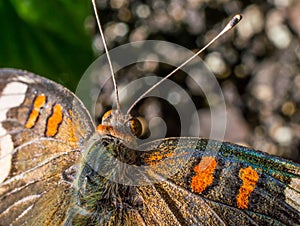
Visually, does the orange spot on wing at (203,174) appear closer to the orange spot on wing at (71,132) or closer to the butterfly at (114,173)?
the butterfly at (114,173)

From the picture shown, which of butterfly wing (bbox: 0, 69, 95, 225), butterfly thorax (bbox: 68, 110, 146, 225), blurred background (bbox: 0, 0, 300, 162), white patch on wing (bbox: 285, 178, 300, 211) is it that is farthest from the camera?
blurred background (bbox: 0, 0, 300, 162)

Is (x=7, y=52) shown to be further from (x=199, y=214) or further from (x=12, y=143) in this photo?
(x=199, y=214)

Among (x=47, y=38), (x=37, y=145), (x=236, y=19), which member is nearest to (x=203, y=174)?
(x=236, y=19)

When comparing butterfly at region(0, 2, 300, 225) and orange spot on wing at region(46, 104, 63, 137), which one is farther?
orange spot on wing at region(46, 104, 63, 137)

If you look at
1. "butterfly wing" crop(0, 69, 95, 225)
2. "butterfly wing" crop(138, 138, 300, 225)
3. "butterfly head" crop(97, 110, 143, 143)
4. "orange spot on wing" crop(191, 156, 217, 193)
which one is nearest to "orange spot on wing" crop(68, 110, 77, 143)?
"butterfly wing" crop(0, 69, 95, 225)

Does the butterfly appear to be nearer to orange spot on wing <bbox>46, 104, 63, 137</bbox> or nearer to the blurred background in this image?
orange spot on wing <bbox>46, 104, 63, 137</bbox>

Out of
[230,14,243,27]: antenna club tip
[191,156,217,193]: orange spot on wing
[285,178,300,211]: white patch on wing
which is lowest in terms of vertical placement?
[285,178,300,211]: white patch on wing

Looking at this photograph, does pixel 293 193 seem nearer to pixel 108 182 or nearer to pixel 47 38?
pixel 108 182

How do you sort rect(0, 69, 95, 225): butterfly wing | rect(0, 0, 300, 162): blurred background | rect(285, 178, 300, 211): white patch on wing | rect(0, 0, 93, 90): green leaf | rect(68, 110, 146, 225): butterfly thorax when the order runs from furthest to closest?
1. rect(0, 0, 300, 162): blurred background
2. rect(0, 0, 93, 90): green leaf
3. rect(0, 69, 95, 225): butterfly wing
4. rect(68, 110, 146, 225): butterfly thorax
5. rect(285, 178, 300, 211): white patch on wing
